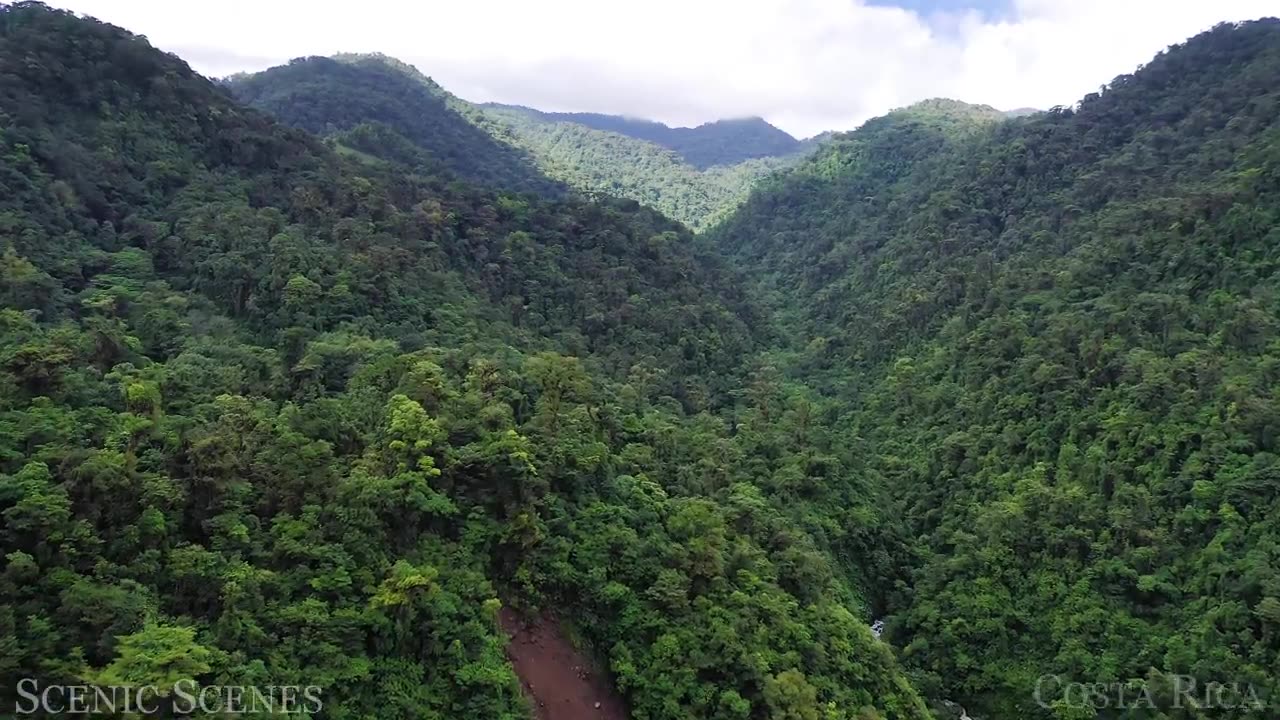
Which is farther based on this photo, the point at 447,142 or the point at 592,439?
the point at 447,142

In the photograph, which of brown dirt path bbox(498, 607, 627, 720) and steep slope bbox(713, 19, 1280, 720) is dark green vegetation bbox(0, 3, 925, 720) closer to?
brown dirt path bbox(498, 607, 627, 720)

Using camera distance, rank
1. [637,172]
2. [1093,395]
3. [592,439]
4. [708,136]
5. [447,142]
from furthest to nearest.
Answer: [708,136], [637,172], [447,142], [1093,395], [592,439]

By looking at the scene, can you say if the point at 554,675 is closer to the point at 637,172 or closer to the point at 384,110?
the point at 384,110

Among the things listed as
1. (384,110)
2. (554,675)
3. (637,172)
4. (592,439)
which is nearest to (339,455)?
(592,439)

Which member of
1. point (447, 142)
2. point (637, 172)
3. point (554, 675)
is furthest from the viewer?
point (637, 172)

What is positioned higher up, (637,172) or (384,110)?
(384,110)

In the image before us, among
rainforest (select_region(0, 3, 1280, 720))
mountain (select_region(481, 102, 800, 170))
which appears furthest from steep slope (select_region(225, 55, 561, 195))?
mountain (select_region(481, 102, 800, 170))

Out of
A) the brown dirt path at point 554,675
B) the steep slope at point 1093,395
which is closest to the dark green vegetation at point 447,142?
the steep slope at point 1093,395

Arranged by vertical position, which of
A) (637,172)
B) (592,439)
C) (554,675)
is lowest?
(554,675)
